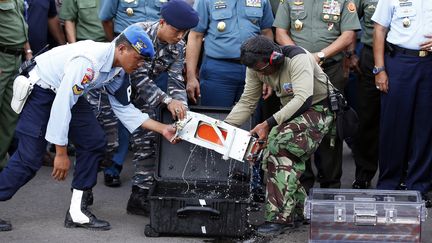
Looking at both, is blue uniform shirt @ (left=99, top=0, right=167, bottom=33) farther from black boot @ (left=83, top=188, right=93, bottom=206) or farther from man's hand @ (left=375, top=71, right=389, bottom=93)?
man's hand @ (left=375, top=71, right=389, bottom=93)

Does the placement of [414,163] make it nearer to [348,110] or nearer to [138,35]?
[348,110]

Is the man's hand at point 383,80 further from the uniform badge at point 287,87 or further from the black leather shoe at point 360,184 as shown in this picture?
the uniform badge at point 287,87

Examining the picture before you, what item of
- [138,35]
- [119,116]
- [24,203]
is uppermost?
[138,35]

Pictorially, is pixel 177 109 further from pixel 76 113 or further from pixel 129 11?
pixel 129 11

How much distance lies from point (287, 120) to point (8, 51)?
2513 mm

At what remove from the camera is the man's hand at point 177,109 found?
21.1 ft

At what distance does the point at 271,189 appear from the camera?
6.34 meters

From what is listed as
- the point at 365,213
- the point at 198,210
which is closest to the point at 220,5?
the point at 198,210

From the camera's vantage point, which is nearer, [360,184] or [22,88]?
[22,88]

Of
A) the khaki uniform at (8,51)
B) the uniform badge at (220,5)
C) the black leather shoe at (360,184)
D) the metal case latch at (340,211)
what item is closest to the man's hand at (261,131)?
the metal case latch at (340,211)

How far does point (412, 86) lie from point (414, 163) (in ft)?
2.04

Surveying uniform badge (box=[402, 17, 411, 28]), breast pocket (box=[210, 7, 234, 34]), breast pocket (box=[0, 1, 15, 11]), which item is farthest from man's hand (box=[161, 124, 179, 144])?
uniform badge (box=[402, 17, 411, 28])

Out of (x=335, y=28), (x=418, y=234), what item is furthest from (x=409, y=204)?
(x=335, y=28)

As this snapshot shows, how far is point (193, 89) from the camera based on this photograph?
7.29 meters
